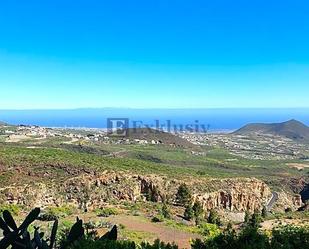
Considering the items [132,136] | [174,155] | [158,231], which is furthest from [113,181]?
[132,136]

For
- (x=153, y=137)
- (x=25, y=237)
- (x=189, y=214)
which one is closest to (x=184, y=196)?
(x=189, y=214)

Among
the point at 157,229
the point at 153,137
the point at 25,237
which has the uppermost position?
the point at 25,237

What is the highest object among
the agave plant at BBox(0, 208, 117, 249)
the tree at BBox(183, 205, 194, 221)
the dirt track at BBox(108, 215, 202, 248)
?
the agave plant at BBox(0, 208, 117, 249)

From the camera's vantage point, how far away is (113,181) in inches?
1585

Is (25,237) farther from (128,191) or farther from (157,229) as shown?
(128,191)

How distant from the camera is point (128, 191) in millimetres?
40188

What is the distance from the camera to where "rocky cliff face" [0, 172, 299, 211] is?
34.3m

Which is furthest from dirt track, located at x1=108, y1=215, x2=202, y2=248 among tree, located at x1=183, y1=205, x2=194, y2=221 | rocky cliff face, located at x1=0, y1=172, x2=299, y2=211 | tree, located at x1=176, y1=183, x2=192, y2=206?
tree, located at x1=176, y1=183, x2=192, y2=206

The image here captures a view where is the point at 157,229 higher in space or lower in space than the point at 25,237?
lower

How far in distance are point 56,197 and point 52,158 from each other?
8.10 metres

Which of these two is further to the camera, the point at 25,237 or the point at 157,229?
the point at 157,229

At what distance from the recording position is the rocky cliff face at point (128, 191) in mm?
34312

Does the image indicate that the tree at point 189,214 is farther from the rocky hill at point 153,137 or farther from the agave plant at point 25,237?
the rocky hill at point 153,137

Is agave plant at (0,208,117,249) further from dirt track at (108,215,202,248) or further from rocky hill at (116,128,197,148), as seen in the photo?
rocky hill at (116,128,197,148)
